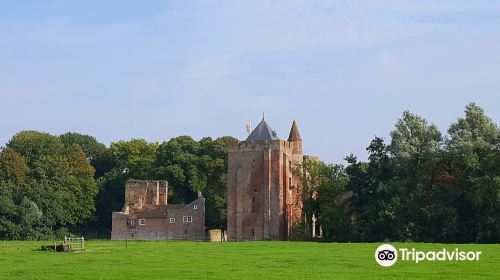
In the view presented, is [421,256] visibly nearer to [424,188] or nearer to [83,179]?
[424,188]

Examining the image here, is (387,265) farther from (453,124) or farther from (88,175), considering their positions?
(88,175)

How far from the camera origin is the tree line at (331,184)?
218ft

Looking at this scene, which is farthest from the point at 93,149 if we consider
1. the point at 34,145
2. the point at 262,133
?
the point at 262,133

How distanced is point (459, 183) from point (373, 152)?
868cm

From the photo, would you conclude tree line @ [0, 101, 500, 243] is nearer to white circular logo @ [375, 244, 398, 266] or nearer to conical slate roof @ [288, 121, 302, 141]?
conical slate roof @ [288, 121, 302, 141]

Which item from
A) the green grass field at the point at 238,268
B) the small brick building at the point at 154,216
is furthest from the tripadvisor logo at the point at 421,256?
the small brick building at the point at 154,216

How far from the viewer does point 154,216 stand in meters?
92.1

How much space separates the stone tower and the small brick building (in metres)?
6.51

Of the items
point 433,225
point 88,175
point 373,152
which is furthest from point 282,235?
point 88,175

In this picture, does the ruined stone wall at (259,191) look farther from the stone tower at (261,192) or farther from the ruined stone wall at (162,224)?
the ruined stone wall at (162,224)

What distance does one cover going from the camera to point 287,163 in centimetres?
8612

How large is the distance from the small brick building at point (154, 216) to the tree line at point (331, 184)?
3.37 metres

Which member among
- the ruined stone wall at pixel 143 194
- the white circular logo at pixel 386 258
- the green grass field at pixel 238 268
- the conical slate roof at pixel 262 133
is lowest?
the green grass field at pixel 238 268

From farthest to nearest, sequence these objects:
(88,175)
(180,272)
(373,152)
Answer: (88,175) < (373,152) < (180,272)
